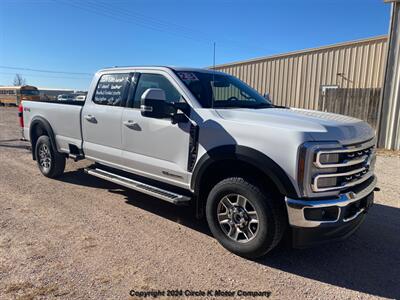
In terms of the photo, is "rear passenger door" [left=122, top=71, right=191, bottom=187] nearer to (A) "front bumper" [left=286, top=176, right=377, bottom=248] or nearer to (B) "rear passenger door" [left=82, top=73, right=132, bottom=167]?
(B) "rear passenger door" [left=82, top=73, right=132, bottom=167]

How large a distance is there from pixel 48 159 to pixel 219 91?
13.0ft

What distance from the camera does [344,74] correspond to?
13.7 metres

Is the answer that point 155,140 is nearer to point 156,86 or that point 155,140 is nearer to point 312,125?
point 156,86

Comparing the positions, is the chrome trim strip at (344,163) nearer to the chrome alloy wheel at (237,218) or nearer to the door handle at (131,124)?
the chrome alloy wheel at (237,218)

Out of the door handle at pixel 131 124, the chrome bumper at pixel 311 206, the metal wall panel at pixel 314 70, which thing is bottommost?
the chrome bumper at pixel 311 206

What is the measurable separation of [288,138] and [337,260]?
5.04 ft

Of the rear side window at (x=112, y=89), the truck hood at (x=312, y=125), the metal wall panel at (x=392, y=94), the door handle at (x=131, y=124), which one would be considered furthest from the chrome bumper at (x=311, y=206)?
the metal wall panel at (x=392, y=94)

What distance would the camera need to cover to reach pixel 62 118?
6113mm

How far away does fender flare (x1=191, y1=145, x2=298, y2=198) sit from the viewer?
316 cm

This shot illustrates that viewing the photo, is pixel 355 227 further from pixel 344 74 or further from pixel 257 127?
pixel 344 74

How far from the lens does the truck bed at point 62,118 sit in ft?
19.2

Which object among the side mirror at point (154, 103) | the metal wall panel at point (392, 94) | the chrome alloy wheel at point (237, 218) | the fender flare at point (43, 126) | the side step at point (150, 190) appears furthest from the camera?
the metal wall panel at point (392, 94)

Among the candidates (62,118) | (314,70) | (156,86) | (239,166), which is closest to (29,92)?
(314,70)

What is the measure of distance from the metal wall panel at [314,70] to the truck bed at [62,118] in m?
10.1
